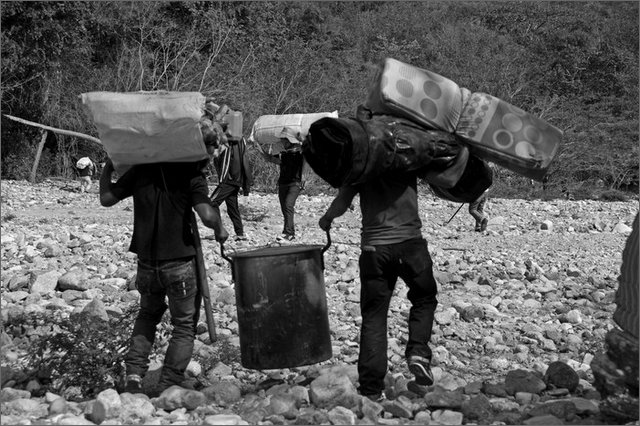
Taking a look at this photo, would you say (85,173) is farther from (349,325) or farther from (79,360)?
(79,360)

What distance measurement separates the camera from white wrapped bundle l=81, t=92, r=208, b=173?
543 cm

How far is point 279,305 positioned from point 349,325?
2.35m

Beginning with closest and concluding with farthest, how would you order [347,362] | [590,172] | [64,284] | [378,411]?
[378,411] < [347,362] < [64,284] < [590,172]

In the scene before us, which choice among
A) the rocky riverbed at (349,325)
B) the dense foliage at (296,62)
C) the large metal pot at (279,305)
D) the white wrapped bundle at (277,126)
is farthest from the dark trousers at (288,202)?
the dense foliage at (296,62)

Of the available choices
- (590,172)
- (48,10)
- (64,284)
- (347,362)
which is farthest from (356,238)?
(590,172)

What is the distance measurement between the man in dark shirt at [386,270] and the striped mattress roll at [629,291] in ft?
3.90

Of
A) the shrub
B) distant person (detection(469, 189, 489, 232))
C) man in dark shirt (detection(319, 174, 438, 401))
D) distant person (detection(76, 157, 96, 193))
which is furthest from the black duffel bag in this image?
distant person (detection(76, 157, 96, 193))

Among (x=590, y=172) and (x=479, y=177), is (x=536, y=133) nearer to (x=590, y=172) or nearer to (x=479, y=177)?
(x=479, y=177)

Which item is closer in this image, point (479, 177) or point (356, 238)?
point (479, 177)

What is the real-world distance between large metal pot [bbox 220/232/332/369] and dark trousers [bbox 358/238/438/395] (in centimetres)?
31

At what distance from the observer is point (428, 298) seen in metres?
5.76

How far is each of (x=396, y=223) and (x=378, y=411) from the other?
1.08 m

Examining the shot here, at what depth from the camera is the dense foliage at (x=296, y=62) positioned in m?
21.3

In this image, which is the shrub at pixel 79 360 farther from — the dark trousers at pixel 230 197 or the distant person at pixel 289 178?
the distant person at pixel 289 178
